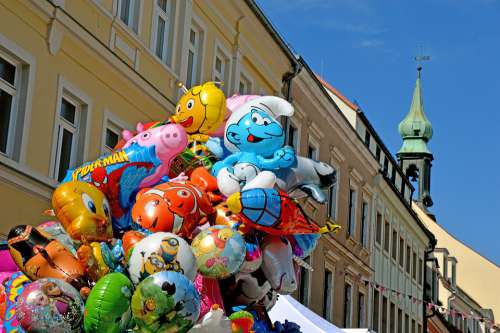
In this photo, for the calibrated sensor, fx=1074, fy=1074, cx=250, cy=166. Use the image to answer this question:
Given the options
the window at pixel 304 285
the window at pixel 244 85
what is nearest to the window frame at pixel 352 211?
the window at pixel 304 285

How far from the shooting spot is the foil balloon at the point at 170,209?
29.1 feet

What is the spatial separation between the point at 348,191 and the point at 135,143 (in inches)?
751

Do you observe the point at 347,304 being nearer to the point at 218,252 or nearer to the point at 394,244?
the point at 394,244

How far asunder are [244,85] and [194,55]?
2570 millimetres

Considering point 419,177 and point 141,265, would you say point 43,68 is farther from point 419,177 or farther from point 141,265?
point 419,177

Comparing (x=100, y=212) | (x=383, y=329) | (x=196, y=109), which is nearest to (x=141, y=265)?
(x=100, y=212)

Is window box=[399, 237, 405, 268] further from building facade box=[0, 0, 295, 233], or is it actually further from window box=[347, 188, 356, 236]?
building facade box=[0, 0, 295, 233]

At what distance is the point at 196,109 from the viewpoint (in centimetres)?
1009

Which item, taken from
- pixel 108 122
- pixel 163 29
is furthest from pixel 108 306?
pixel 163 29

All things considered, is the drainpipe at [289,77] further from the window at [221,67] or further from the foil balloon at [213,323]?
the foil balloon at [213,323]

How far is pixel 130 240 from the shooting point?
864 cm

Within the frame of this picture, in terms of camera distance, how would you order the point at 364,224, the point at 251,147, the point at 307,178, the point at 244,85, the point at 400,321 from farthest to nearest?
the point at 400,321 < the point at 364,224 < the point at 244,85 < the point at 307,178 < the point at 251,147

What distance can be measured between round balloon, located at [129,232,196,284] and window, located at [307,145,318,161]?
54.7ft

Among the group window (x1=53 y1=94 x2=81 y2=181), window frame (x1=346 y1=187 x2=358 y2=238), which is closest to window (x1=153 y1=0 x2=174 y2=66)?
window (x1=53 y1=94 x2=81 y2=181)
